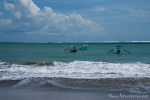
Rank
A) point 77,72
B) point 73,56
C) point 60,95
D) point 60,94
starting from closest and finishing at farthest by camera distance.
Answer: point 60,95, point 60,94, point 77,72, point 73,56

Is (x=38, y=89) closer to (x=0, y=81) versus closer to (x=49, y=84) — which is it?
(x=49, y=84)

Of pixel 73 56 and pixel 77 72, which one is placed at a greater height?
pixel 77 72

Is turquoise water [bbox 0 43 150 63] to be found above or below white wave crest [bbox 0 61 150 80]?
below

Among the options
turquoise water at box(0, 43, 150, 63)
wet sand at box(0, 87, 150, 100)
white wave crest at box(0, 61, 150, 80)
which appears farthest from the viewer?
turquoise water at box(0, 43, 150, 63)

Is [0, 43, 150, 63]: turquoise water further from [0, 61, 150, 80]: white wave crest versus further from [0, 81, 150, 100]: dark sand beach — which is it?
[0, 81, 150, 100]: dark sand beach

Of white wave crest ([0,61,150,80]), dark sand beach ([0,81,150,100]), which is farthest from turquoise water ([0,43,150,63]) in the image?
dark sand beach ([0,81,150,100])

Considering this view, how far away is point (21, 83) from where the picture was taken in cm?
1219

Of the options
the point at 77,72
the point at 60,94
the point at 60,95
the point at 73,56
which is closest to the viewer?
the point at 60,95

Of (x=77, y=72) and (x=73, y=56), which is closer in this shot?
(x=77, y=72)

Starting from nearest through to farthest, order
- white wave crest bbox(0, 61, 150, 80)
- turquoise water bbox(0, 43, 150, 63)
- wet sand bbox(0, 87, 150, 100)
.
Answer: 1. wet sand bbox(0, 87, 150, 100)
2. white wave crest bbox(0, 61, 150, 80)
3. turquoise water bbox(0, 43, 150, 63)

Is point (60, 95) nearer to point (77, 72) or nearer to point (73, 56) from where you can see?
point (77, 72)

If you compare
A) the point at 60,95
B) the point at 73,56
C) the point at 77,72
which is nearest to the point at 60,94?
the point at 60,95

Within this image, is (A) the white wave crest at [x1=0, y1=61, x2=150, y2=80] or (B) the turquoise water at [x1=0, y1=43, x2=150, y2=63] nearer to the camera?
(A) the white wave crest at [x1=0, y1=61, x2=150, y2=80]

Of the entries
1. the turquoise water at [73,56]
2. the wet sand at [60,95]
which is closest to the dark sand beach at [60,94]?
the wet sand at [60,95]
